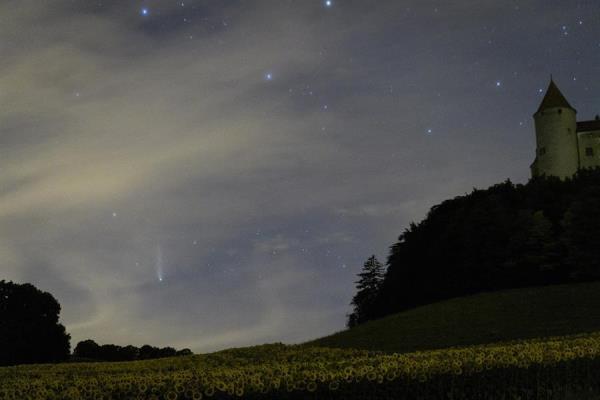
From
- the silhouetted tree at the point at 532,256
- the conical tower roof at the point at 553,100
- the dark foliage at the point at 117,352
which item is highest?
the conical tower roof at the point at 553,100

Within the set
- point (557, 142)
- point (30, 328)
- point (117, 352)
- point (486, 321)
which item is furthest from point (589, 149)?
point (30, 328)

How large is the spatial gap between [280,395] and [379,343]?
2948cm

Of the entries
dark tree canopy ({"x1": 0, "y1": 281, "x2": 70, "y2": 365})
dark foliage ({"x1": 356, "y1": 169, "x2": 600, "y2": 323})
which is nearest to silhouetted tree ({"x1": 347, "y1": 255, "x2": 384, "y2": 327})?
dark foliage ({"x1": 356, "y1": 169, "x2": 600, "y2": 323})

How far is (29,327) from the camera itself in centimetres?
5512

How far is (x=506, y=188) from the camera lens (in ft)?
252

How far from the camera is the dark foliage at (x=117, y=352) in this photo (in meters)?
63.3

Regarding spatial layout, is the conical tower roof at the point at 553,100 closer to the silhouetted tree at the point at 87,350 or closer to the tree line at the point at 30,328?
the tree line at the point at 30,328

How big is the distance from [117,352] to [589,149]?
62791 millimetres

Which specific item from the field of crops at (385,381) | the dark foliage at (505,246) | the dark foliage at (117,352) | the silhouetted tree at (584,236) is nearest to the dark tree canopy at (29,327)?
the dark foliage at (117,352)

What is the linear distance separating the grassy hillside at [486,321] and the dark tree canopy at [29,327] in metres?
21.3

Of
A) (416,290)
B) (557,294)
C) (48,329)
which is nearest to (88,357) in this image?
(48,329)

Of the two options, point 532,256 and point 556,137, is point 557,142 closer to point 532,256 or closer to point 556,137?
point 556,137

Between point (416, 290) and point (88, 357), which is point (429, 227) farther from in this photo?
point (88, 357)

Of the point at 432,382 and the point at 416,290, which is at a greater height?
the point at 416,290
